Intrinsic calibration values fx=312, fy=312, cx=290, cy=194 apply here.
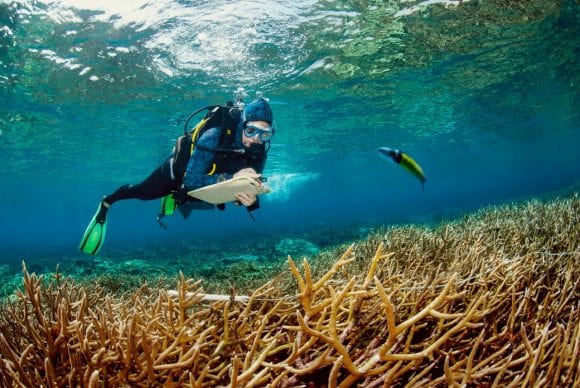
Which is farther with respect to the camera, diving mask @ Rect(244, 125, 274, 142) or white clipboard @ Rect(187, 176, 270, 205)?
diving mask @ Rect(244, 125, 274, 142)

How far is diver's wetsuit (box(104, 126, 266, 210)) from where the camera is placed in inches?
193

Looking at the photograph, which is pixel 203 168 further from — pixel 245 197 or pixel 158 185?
pixel 158 185

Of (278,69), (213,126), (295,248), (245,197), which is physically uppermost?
(278,69)

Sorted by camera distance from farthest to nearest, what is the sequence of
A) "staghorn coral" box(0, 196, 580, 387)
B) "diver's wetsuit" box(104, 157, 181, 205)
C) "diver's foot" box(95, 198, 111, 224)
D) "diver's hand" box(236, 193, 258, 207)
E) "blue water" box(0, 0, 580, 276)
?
"blue water" box(0, 0, 580, 276), "diver's foot" box(95, 198, 111, 224), "diver's wetsuit" box(104, 157, 181, 205), "diver's hand" box(236, 193, 258, 207), "staghorn coral" box(0, 196, 580, 387)

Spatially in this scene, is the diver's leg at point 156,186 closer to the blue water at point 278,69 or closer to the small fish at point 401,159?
the small fish at point 401,159

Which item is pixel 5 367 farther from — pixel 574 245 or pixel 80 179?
pixel 80 179

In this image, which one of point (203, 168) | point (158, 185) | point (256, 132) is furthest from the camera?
point (158, 185)

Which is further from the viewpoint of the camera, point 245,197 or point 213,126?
point 213,126

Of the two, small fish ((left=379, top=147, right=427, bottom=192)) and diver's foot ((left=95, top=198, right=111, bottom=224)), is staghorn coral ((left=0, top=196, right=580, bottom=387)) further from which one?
diver's foot ((left=95, top=198, right=111, bottom=224))

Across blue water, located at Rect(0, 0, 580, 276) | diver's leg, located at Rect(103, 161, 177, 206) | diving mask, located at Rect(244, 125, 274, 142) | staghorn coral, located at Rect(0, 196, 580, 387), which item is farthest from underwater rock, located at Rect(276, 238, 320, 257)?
staghorn coral, located at Rect(0, 196, 580, 387)

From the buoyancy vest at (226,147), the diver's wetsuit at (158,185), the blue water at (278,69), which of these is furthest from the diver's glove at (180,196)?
the blue water at (278,69)

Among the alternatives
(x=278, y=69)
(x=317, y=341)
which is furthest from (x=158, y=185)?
(x=278, y=69)

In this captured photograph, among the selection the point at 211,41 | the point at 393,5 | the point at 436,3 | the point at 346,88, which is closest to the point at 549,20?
the point at 436,3

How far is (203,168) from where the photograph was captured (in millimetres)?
4938
